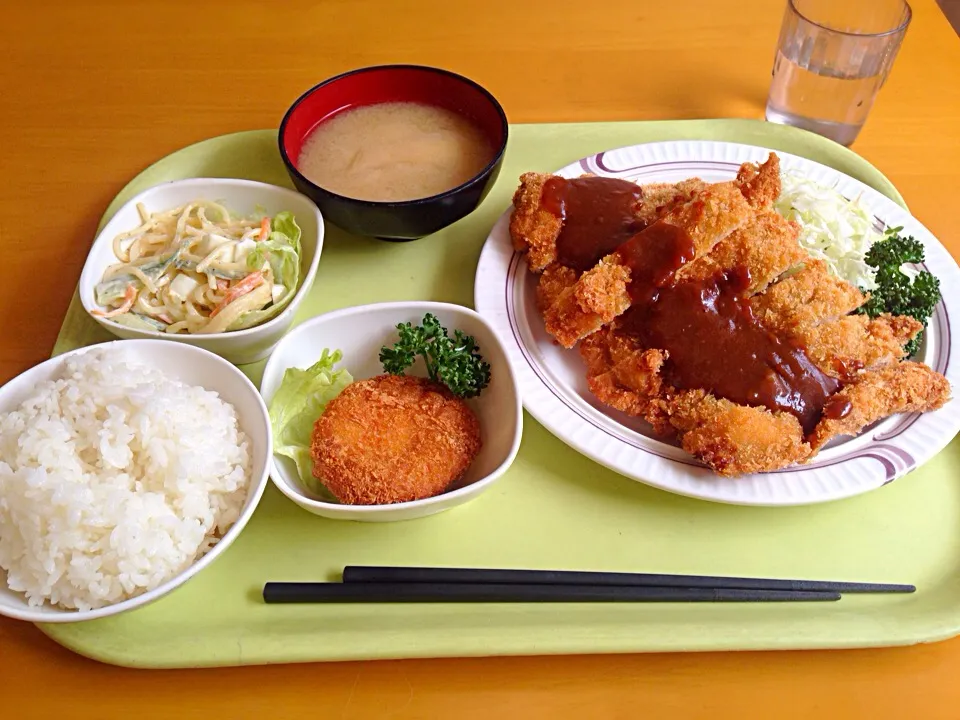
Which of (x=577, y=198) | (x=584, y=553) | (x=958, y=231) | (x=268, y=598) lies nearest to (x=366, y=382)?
(x=268, y=598)

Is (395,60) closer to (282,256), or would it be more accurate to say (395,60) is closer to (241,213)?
(241,213)

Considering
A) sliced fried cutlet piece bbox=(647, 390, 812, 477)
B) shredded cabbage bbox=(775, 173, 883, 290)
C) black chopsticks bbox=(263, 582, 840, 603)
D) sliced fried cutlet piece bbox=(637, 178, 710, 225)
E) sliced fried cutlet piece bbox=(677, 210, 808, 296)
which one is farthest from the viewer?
shredded cabbage bbox=(775, 173, 883, 290)

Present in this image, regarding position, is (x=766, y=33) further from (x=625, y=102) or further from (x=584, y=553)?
(x=584, y=553)

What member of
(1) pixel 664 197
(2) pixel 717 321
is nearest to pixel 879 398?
(2) pixel 717 321

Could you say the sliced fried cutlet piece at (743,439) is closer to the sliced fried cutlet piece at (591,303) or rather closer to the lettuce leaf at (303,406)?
the sliced fried cutlet piece at (591,303)

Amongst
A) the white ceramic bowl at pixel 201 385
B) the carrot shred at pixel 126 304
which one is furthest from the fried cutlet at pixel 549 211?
the carrot shred at pixel 126 304


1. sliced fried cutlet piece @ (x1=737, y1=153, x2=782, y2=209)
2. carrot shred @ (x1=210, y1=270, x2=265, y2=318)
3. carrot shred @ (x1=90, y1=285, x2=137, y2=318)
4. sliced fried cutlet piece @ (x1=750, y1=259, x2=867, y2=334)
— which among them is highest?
sliced fried cutlet piece @ (x1=737, y1=153, x2=782, y2=209)

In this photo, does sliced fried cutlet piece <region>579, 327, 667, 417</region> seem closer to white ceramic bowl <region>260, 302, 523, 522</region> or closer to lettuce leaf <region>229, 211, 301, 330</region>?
white ceramic bowl <region>260, 302, 523, 522</region>

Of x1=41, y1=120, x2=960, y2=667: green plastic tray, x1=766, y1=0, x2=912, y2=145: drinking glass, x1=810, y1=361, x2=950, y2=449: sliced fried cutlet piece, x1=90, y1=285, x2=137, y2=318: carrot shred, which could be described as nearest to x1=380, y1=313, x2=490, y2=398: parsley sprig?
x1=41, y1=120, x2=960, y2=667: green plastic tray
